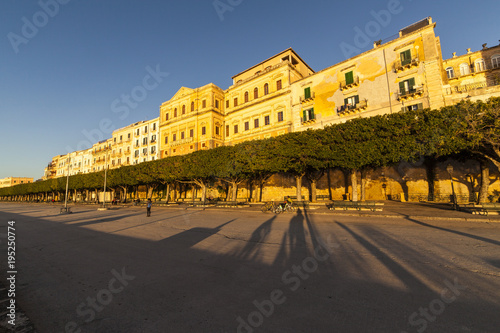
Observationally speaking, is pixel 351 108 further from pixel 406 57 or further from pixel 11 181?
pixel 11 181

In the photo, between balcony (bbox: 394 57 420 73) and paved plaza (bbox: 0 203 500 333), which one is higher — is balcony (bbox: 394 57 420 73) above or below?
above

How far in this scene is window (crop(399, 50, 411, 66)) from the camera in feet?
76.5

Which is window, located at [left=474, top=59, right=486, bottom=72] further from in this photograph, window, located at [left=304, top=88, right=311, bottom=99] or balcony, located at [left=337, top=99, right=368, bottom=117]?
window, located at [left=304, top=88, right=311, bottom=99]

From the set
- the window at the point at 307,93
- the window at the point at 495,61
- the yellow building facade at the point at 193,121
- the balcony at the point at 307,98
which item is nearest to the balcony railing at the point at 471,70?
the window at the point at 495,61

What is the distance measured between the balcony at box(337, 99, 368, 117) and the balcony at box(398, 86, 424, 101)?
11.7 feet

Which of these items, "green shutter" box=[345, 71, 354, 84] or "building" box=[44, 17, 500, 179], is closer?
"building" box=[44, 17, 500, 179]

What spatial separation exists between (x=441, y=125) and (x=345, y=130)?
6349 millimetres

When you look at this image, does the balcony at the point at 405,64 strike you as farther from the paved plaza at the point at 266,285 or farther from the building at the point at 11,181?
the building at the point at 11,181

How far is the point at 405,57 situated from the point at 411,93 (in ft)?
15.3

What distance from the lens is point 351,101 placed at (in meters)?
27.4

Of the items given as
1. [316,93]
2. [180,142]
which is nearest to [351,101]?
[316,93]

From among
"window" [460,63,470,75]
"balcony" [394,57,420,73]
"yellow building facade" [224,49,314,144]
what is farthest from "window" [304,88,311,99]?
"window" [460,63,470,75]

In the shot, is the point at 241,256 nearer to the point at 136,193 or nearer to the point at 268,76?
the point at 268,76

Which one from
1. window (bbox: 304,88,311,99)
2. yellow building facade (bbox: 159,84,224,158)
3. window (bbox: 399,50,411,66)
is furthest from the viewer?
yellow building facade (bbox: 159,84,224,158)
